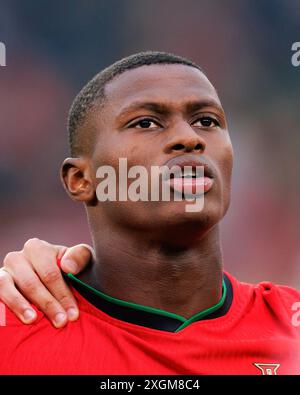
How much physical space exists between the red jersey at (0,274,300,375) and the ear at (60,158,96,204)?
365 millimetres

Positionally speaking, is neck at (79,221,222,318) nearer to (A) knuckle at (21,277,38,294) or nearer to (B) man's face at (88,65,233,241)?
(B) man's face at (88,65,233,241)

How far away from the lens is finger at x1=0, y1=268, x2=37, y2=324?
1.97 m

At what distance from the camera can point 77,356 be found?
187 cm

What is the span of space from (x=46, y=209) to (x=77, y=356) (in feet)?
14.1

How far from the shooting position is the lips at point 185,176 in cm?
194

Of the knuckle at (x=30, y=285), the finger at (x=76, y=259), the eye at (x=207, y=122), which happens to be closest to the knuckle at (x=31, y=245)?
the finger at (x=76, y=259)

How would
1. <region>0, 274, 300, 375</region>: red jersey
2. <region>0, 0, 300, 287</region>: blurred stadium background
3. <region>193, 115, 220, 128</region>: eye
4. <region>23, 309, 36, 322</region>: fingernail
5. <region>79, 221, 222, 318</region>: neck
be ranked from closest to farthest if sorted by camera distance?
<region>0, 274, 300, 375</region>: red jersey → <region>23, 309, 36, 322</region>: fingernail → <region>79, 221, 222, 318</region>: neck → <region>193, 115, 220, 128</region>: eye → <region>0, 0, 300, 287</region>: blurred stadium background

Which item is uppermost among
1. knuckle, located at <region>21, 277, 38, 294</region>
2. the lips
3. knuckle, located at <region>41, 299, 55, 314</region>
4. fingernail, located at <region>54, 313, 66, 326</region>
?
the lips

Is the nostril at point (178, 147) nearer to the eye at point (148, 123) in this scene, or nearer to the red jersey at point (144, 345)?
the eye at point (148, 123)

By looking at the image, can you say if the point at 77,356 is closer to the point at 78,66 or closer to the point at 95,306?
the point at 95,306

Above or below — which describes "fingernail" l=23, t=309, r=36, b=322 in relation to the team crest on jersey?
above

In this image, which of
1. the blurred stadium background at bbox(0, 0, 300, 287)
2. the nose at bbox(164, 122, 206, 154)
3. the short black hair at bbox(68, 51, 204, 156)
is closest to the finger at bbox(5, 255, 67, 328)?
the short black hair at bbox(68, 51, 204, 156)

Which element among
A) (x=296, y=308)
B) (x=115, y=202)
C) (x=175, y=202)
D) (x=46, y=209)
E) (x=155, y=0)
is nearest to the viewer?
(x=175, y=202)
